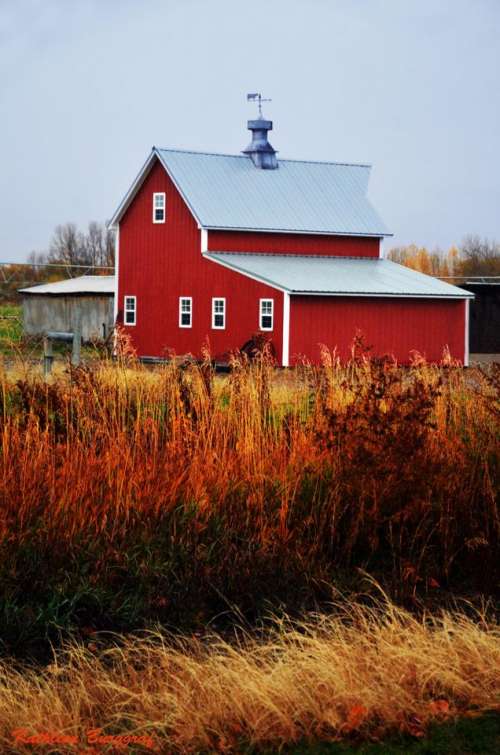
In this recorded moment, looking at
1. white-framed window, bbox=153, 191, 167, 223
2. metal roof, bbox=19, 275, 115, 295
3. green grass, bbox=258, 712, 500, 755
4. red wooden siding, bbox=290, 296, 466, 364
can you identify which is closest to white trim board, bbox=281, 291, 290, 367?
red wooden siding, bbox=290, 296, 466, 364

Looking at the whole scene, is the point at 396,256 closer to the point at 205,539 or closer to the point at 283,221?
the point at 283,221

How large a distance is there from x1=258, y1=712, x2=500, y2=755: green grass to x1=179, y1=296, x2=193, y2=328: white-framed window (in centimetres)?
3618

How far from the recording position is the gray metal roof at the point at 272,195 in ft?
140

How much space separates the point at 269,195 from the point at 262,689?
38707 millimetres

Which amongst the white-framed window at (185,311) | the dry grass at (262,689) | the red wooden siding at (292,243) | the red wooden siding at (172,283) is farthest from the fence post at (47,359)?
the red wooden siding at (292,243)

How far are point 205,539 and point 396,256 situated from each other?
9523 cm

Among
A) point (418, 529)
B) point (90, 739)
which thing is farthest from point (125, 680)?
point (418, 529)

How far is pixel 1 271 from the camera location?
3191 inches

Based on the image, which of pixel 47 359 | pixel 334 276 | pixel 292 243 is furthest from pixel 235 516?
pixel 292 243

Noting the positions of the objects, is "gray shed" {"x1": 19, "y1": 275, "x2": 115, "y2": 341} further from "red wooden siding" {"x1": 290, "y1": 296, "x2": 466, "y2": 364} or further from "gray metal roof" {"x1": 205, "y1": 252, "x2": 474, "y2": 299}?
"red wooden siding" {"x1": 290, "y1": 296, "x2": 466, "y2": 364}

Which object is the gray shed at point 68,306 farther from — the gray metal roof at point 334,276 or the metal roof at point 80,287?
the gray metal roof at point 334,276

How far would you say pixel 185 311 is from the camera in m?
42.5

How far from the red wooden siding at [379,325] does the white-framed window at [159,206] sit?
7818 millimetres

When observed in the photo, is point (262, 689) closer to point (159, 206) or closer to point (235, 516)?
point (235, 516)
